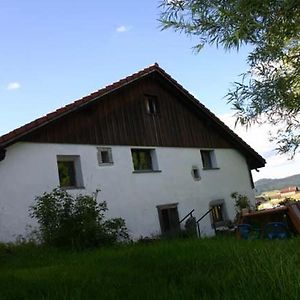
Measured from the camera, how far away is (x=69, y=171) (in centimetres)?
1562

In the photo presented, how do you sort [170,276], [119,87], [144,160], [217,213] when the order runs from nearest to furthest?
[170,276] < [119,87] < [144,160] < [217,213]

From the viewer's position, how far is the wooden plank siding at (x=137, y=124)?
15.5 meters

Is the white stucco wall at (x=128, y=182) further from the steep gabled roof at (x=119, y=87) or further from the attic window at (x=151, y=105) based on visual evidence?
the attic window at (x=151, y=105)

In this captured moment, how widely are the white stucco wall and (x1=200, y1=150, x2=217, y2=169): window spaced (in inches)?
11.3

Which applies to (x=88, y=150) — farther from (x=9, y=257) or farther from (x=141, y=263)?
(x=141, y=263)

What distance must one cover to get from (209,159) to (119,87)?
7.01 metres

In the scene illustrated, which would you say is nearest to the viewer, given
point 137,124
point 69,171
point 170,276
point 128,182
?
point 170,276

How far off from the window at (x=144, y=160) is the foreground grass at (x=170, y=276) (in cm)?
922

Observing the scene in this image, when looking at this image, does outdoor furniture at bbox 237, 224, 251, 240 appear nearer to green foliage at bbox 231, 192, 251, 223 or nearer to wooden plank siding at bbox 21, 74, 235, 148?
wooden plank siding at bbox 21, 74, 235, 148

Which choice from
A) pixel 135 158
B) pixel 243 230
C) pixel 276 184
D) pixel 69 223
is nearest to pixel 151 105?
pixel 135 158

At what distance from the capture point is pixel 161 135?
761 inches

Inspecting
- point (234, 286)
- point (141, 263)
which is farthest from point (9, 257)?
point (234, 286)

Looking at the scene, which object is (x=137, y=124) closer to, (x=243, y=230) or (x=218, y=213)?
(x=218, y=213)

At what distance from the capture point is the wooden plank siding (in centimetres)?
1555
